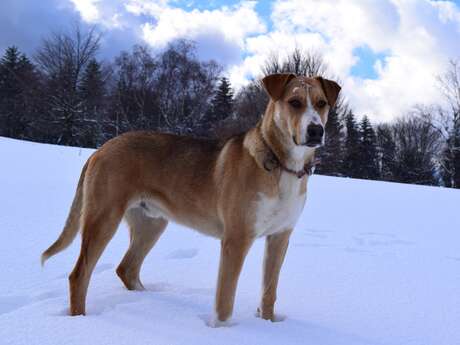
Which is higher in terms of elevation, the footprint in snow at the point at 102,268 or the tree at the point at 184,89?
the tree at the point at 184,89

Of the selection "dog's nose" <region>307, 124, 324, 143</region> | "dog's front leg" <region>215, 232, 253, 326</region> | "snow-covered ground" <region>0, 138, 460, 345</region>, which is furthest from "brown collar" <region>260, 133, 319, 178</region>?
"snow-covered ground" <region>0, 138, 460, 345</region>

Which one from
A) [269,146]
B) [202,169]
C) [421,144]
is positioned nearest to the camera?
[269,146]

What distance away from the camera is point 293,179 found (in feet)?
10.9

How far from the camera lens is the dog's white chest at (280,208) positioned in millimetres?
3199

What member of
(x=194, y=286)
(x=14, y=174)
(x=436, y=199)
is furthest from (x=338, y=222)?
(x=14, y=174)

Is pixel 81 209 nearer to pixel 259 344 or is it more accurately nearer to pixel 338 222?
pixel 259 344

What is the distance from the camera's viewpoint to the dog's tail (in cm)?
368

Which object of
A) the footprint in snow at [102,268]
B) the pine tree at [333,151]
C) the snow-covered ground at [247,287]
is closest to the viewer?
the snow-covered ground at [247,287]

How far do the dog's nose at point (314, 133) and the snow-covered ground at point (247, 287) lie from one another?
1.33m

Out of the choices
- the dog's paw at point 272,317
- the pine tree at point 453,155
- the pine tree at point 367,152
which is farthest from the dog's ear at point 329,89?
the pine tree at point 367,152

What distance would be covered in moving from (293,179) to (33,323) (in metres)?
2.02

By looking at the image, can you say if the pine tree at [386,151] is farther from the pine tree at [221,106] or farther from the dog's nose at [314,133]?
the dog's nose at [314,133]

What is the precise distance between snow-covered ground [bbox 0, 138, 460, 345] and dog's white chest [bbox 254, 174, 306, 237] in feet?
2.28

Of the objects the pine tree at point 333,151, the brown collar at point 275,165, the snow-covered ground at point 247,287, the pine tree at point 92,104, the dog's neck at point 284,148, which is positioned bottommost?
the snow-covered ground at point 247,287
